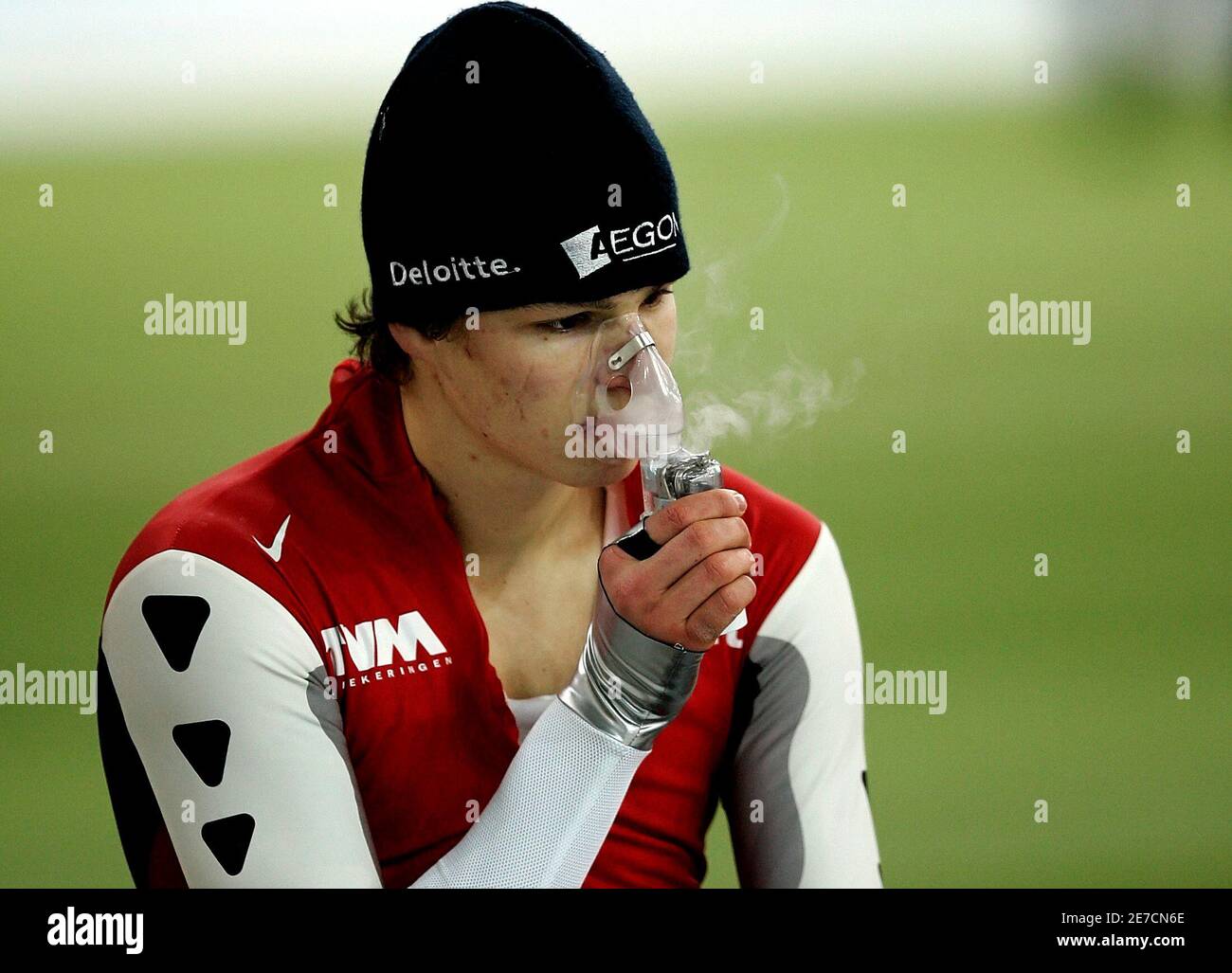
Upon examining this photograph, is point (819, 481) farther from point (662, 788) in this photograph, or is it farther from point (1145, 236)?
point (662, 788)

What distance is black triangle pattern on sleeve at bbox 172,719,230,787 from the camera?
4.57 feet

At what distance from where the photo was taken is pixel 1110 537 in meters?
2.89

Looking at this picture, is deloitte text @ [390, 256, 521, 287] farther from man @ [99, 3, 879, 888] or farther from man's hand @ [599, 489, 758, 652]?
man's hand @ [599, 489, 758, 652]

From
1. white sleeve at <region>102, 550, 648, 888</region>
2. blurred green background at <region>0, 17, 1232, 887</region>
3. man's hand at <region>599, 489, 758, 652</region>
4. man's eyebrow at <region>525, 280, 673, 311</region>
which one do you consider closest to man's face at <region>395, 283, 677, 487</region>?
man's eyebrow at <region>525, 280, 673, 311</region>

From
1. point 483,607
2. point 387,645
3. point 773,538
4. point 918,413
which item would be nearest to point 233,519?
point 387,645

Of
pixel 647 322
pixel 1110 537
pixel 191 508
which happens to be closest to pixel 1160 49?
pixel 1110 537

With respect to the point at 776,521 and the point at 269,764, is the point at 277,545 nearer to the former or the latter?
the point at 269,764

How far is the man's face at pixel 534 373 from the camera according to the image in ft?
4.79

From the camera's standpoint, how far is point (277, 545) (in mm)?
1464

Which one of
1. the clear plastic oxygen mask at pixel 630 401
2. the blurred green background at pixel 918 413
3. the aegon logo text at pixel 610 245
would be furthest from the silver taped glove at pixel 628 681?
the blurred green background at pixel 918 413

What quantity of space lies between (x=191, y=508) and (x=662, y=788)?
0.63 m

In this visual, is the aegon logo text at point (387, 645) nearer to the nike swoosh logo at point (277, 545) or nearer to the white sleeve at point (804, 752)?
the nike swoosh logo at point (277, 545)

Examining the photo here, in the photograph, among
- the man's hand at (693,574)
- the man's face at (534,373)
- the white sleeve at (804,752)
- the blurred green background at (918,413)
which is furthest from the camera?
the blurred green background at (918,413)

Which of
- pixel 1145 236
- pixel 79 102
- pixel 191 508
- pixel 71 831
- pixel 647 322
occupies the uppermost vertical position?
pixel 79 102
